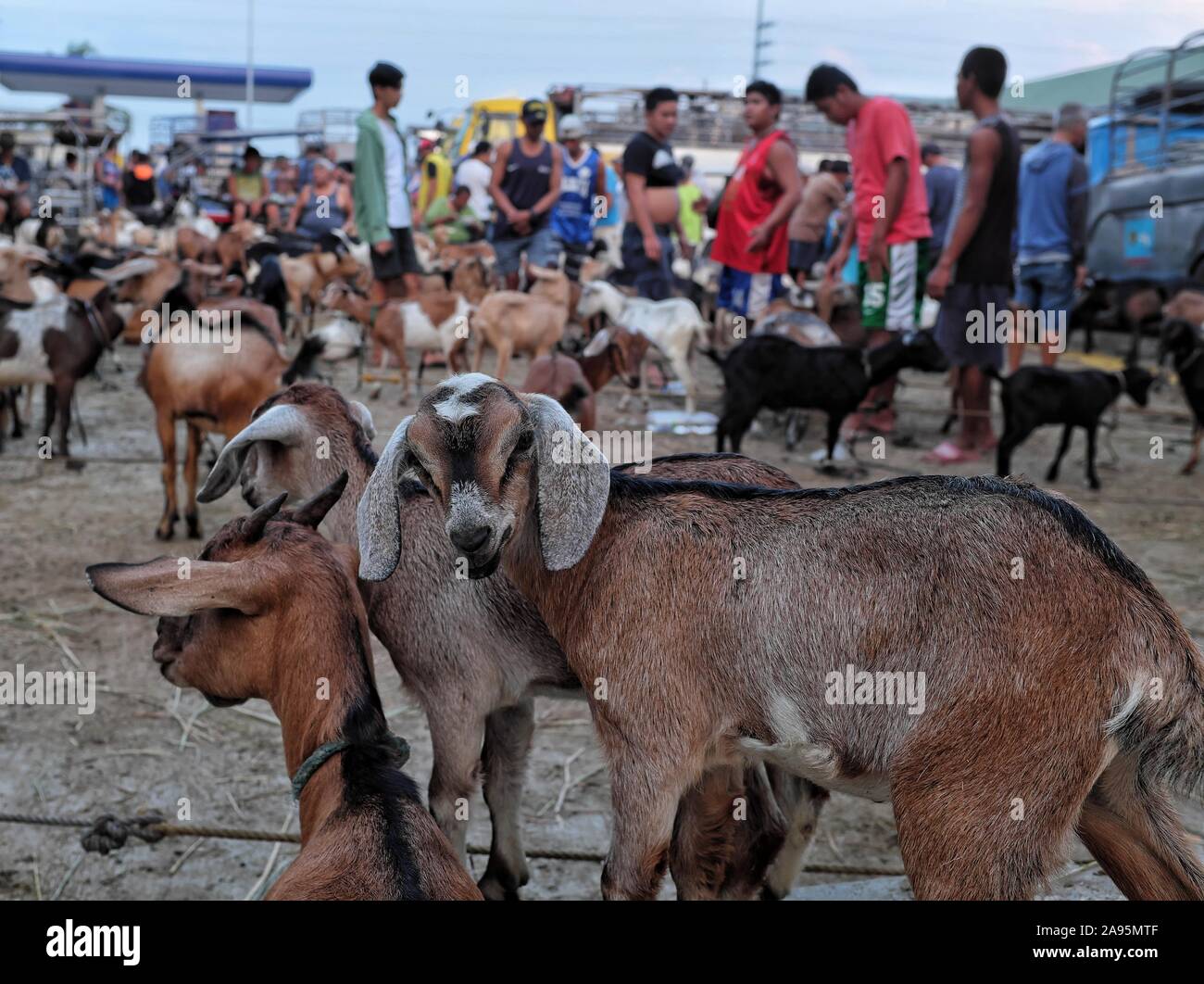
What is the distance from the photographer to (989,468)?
342 inches

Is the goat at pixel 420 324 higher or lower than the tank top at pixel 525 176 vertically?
lower

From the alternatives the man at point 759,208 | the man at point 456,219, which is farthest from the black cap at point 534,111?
the man at point 456,219

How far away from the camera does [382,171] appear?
891 cm

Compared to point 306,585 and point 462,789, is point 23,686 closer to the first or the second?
point 462,789

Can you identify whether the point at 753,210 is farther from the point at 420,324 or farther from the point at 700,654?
the point at 700,654

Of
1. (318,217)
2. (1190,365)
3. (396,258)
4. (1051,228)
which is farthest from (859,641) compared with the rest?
(318,217)

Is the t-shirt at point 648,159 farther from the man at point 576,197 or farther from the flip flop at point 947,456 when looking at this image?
the flip flop at point 947,456

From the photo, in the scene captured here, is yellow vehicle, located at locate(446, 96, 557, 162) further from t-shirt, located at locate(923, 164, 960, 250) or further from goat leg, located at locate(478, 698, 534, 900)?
goat leg, located at locate(478, 698, 534, 900)

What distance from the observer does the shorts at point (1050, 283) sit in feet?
31.8

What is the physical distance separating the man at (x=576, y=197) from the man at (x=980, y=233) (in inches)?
177

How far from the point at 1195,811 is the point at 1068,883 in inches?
27.9

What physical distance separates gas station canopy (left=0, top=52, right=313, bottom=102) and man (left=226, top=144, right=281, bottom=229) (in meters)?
27.4

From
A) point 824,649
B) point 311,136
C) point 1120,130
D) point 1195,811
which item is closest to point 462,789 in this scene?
point 824,649

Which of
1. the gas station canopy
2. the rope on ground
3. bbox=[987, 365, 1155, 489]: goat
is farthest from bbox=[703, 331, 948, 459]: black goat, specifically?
the gas station canopy
